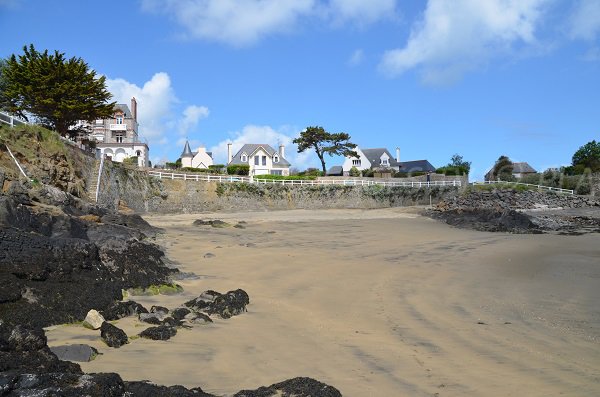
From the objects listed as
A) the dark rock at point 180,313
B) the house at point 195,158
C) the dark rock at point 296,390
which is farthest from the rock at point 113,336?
the house at point 195,158

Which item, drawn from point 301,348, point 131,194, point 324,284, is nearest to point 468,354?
point 301,348

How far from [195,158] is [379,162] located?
28607 mm

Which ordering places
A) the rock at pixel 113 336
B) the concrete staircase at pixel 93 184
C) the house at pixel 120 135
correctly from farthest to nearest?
the house at pixel 120 135 → the concrete staircase at pixel 93 184 → the rock at pixel 113 336

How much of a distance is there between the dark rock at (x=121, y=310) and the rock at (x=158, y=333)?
838 millimetres

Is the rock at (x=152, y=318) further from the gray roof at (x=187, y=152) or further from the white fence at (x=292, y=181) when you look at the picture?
the gray roof at (x=187, y=152)

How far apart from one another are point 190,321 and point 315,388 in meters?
2.85

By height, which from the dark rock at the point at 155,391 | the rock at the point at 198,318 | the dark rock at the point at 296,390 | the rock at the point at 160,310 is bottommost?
the rock at the point at 198,318

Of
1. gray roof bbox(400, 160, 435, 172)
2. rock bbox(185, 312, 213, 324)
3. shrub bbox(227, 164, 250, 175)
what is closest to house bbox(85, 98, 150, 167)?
shrub bbox(227, 164, 250, 175)

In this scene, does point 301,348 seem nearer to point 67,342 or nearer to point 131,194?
point 67,342

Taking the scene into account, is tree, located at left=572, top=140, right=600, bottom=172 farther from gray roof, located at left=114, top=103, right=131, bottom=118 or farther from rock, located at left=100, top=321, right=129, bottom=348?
rock, located at left=100, top=321, right=129, bottom=348

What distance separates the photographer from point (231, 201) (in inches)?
1510

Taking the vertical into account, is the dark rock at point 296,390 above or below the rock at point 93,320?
below

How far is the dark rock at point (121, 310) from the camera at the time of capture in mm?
6301

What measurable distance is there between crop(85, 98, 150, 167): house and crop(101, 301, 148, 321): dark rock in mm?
48631
